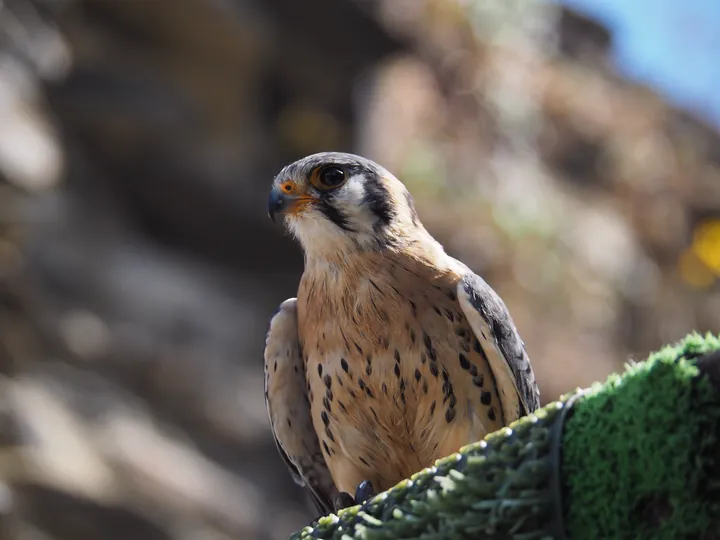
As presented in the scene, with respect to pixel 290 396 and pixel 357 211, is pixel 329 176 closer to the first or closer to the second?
pixel 357 211

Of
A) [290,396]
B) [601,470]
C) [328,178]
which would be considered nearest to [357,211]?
[328,178]

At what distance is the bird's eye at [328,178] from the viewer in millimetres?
2992

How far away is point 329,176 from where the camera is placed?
300 cm

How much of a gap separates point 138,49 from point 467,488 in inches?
289

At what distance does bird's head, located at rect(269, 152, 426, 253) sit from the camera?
2.94m

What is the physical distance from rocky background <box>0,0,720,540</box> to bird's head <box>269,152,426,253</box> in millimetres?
4162

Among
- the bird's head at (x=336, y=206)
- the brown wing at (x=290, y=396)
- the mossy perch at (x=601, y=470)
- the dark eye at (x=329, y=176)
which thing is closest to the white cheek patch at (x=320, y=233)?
the bird's head at (x=336, y=206)

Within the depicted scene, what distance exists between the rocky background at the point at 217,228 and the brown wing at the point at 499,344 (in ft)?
14.7

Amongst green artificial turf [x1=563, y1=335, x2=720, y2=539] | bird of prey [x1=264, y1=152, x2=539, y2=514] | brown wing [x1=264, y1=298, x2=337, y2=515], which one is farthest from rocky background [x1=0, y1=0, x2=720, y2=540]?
green artificial turf [x1=563, y1=335, x2=720, y2=539]

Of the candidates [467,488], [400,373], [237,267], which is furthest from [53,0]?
[467,488]

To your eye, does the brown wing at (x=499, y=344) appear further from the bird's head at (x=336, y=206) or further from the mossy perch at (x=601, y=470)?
the mossy perch at (x=601, y=470)

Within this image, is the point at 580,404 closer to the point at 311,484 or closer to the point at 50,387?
the point at 311,484

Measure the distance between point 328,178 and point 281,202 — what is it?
0.18m

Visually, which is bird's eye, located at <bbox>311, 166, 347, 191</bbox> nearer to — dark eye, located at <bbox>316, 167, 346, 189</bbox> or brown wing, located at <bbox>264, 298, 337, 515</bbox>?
dark eye, located at <bbox>316, 167, 346, 189</bbox>
